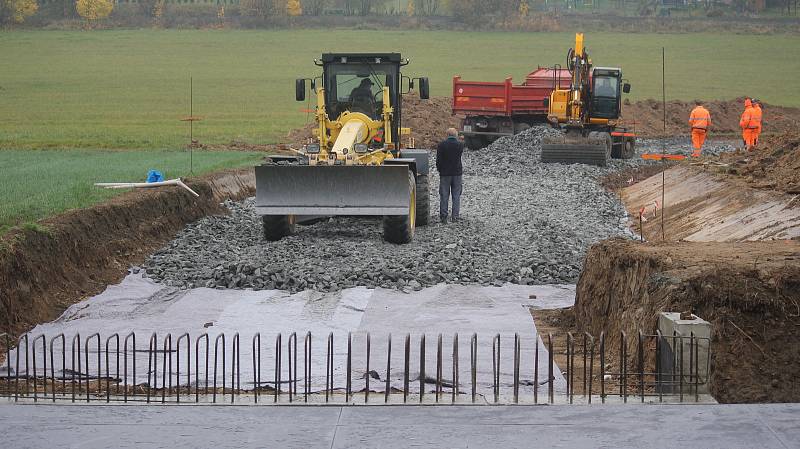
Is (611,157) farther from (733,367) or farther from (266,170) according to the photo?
(733,367)

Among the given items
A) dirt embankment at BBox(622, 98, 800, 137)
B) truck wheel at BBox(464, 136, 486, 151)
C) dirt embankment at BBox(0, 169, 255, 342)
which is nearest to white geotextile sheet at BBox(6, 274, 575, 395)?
dirt embankment at BBox(0, 169, 255, 342)

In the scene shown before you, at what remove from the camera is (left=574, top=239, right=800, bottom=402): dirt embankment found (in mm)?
9039

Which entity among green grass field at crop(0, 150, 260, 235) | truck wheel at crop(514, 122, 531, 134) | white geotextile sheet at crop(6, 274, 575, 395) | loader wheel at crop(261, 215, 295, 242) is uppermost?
truck wheel at crop(514, 122, 531, 134)

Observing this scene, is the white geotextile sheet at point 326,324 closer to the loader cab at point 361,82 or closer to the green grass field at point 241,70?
the loader cab at point 361,82

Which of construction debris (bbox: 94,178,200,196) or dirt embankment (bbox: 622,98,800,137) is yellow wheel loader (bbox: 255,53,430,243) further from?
dirt embankment (bbox: 622,98,800,137)

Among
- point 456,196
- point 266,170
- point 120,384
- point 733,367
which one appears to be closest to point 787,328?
point 733,367

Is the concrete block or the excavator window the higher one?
the excavator window

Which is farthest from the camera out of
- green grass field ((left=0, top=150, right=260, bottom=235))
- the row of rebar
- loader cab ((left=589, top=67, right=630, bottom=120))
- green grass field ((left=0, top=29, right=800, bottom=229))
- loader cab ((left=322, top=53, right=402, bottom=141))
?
loader cab ((left=589, top=67, right=630, bottom=120))

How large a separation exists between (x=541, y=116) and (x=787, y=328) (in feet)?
96.5

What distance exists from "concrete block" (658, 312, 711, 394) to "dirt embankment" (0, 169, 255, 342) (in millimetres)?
6843

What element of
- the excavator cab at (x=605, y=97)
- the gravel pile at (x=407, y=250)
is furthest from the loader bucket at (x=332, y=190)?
the excavator cab at (x=605, y=97)

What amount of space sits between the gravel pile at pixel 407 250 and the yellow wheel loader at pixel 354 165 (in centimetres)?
45

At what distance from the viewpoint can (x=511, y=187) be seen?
26766mm

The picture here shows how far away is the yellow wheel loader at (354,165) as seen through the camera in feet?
56.9
